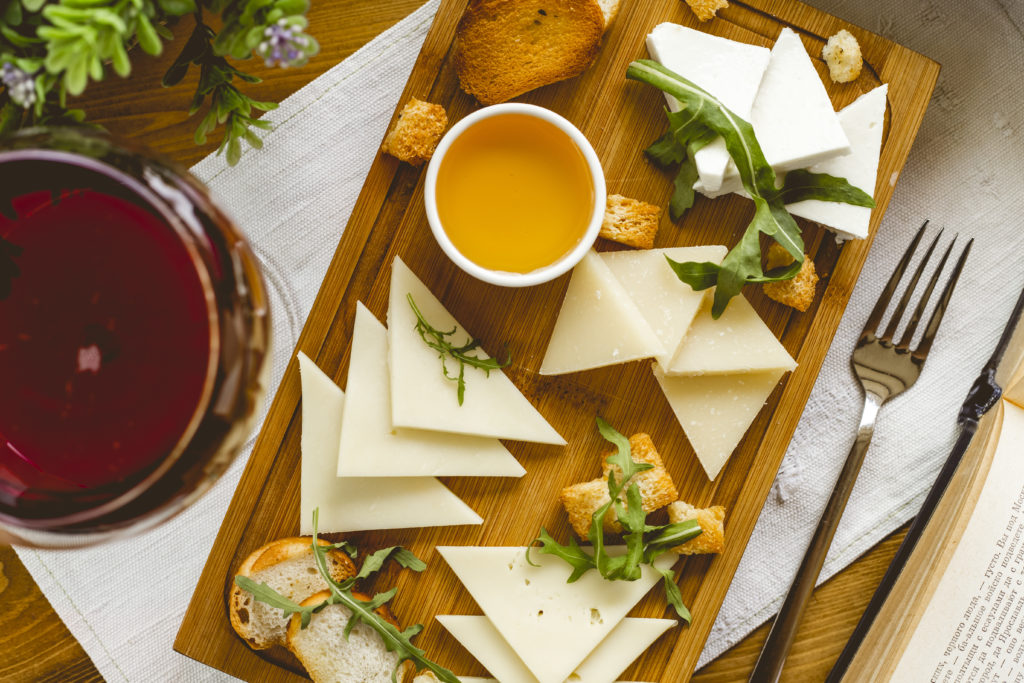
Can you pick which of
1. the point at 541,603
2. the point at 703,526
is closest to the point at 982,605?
the point at 703,526

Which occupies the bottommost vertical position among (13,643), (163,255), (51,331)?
(13,643)

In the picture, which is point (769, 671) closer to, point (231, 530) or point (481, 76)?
point (231, 530)

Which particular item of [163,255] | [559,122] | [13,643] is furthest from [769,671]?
[13,643]

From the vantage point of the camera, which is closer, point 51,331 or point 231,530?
point 51,331

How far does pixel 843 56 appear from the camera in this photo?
59.2 inches

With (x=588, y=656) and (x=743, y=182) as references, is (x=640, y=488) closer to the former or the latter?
(x=588, y=656)

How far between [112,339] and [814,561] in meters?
1.44

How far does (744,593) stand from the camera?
1.71 meters

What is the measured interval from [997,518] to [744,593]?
538mm

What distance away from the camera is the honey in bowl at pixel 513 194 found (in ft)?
4.70

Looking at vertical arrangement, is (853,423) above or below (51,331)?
below

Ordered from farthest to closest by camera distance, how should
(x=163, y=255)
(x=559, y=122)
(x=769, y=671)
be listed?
(x=769, y=671) < (x=559, y=122) < (x=163, y=255)

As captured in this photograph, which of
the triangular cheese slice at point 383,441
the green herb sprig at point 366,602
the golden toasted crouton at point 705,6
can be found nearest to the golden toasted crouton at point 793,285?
the golden toasted crouton at point 705,6

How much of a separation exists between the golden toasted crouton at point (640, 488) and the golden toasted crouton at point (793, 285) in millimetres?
381
